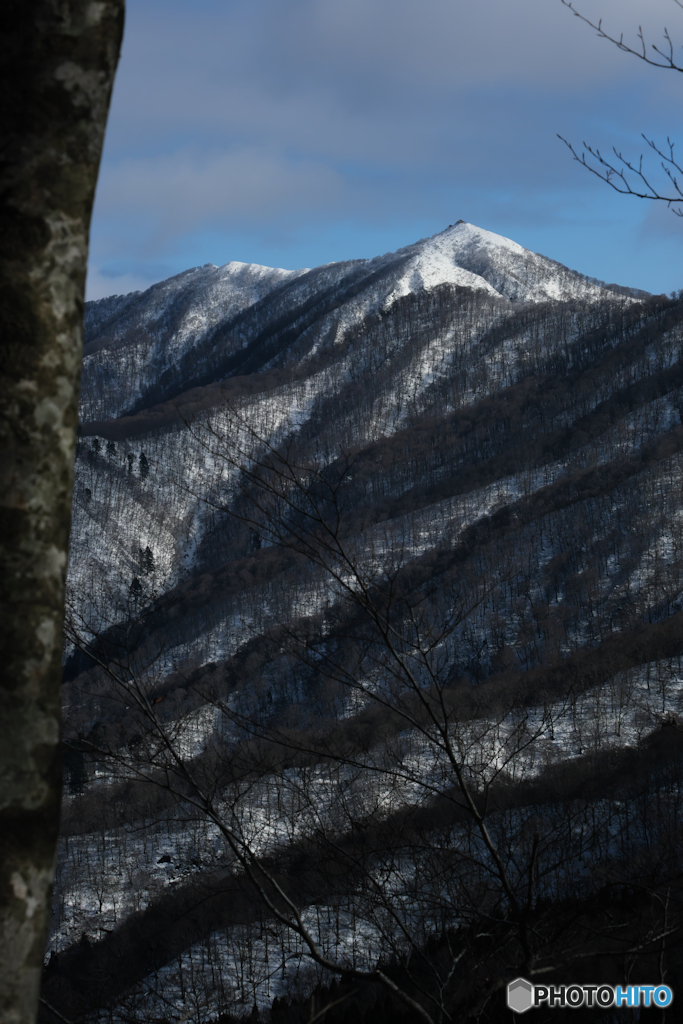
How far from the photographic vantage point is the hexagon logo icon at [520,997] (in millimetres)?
3787

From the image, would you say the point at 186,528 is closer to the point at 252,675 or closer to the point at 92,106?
the point at 252,675

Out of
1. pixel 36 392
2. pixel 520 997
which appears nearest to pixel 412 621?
pixel 520 997

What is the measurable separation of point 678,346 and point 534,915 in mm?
206140

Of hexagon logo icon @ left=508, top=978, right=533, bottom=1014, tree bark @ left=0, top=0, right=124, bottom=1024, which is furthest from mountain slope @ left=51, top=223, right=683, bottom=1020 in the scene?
tree bark @ left=0, top=0, right=124, bottom=1024

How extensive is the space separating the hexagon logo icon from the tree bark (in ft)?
10.6

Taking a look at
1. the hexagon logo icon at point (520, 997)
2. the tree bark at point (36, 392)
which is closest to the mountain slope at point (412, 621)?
the hexagon logo icon at point (520, 997)

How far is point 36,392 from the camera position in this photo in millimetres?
1345

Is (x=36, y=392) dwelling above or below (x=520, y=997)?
above

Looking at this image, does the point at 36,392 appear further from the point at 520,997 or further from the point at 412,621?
the point at 520,997

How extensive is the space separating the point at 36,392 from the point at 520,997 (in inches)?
154

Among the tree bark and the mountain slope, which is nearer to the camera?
the tree bark

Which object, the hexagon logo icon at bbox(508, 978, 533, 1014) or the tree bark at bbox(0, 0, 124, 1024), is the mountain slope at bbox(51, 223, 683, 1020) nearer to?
the hexagon logo icon at bbox(508, 978, 533, 1014)

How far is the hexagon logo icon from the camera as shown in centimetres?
379

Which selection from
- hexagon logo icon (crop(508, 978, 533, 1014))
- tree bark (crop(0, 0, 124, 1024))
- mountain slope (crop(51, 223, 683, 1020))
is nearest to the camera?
tree bark (crop(0, 0, 124, 1024))
